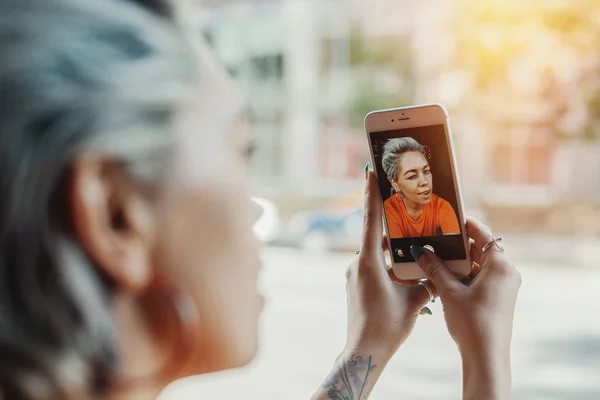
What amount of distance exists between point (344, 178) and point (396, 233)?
8184 millimetres

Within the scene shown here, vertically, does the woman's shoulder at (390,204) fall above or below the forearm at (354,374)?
above

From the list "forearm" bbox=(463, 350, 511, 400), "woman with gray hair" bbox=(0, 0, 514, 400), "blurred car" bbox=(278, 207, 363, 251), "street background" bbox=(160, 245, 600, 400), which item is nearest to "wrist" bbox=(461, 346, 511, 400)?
"forearm" bbox=(463, 350, 511, 400)

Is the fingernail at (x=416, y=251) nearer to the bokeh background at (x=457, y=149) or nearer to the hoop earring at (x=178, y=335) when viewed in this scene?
the bokeh background at (x=457, y=149)

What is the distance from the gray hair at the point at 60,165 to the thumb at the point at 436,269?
0.36 metres

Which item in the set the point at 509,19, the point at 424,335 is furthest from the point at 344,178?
the point at 424,335

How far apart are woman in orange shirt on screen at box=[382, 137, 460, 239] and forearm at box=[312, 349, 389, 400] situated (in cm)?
14

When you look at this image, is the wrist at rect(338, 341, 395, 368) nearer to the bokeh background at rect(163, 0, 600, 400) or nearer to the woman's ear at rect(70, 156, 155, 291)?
the bokeh background at rect(163, 0, 600, 400)

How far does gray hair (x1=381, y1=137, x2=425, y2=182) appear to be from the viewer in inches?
30.7

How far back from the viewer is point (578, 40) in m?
3.72

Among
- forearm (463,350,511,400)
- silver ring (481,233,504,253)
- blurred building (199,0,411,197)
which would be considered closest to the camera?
forearm (463,350,511,400)

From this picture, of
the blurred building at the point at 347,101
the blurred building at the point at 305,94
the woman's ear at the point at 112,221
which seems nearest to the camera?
the woman's ear at the point at 112,221

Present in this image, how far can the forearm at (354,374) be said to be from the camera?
717mm

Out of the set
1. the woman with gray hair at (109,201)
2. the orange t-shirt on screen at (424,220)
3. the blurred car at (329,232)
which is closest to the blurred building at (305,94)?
the blurred car at (329,232)

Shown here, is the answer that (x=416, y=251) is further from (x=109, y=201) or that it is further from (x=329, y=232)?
(x=329, y=232)
